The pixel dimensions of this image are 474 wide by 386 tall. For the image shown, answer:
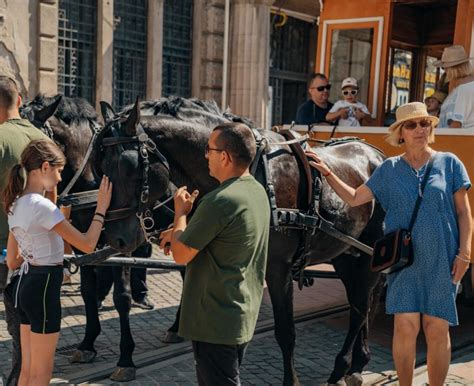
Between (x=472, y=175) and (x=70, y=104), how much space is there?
10.9ft

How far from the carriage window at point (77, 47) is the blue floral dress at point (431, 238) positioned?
8741 mm

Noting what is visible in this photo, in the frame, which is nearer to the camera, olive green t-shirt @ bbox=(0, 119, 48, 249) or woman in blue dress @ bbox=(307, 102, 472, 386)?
olive green t-shirt @ bbox=(0, 119, 48, 249)

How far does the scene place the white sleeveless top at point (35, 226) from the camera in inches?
134

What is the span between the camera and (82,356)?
523cm

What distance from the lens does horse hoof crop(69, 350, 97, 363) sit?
5.23 metres

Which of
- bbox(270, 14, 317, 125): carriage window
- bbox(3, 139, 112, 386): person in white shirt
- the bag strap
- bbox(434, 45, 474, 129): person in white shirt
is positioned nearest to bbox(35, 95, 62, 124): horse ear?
bbox(3, 139, 112, 386): person in white shirt

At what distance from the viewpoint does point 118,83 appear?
12.8 meters

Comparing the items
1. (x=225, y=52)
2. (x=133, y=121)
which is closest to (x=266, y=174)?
(x=133, y=121)

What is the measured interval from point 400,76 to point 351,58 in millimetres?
748

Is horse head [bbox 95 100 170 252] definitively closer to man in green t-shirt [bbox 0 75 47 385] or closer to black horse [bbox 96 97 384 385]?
black horse [bbox 96 97 384 385]

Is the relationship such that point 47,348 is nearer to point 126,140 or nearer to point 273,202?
point 126,140

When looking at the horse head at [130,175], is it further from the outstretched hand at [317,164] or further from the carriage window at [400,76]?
the carriage window at [400,76]

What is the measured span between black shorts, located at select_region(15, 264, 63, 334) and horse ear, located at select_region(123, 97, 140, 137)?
0.95 m

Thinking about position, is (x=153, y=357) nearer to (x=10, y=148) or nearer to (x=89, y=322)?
(x=89, y=322)
